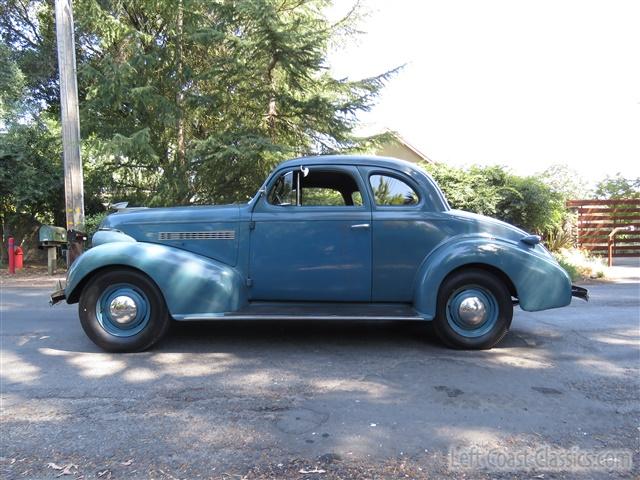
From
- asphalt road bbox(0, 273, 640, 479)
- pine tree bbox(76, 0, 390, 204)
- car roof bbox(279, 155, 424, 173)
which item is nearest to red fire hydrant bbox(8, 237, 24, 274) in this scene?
pine tree bbox(76, 0, 390, 204)

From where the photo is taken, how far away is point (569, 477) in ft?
8.63

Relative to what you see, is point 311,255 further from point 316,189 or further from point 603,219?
point 603,219

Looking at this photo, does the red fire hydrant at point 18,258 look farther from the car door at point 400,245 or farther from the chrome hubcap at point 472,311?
the chrome hubcap at point 472,311

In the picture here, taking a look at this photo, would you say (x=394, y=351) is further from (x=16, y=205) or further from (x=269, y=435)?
(x=16, y=205)

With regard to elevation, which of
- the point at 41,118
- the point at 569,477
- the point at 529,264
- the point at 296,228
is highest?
the point at 41,118

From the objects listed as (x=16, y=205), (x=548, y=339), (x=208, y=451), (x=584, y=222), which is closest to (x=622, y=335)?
(x=548, y=339)

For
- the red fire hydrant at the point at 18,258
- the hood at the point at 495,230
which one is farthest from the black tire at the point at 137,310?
the red fire hydrant at the point at 18,258

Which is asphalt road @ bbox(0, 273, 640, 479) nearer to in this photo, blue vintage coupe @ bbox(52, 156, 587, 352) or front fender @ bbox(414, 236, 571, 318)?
blue vintage coupe @ bbox(52, 156, 587, 352)

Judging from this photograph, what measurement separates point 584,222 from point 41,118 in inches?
671

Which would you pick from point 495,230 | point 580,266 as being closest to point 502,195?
point 580,266

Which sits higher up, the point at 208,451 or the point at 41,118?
the point at 41,118

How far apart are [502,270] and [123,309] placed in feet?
12.5

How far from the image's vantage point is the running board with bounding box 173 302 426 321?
15.5ft

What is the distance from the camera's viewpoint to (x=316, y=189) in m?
5.52
